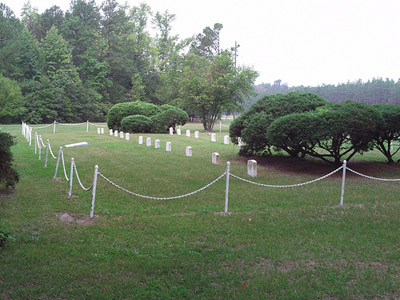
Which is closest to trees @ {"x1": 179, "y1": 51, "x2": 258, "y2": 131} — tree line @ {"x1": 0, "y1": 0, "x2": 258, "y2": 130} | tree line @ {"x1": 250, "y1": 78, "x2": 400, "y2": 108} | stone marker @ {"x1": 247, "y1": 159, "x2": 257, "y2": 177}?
tree line @ {"x1": 0, "y1": 0, "x2": 258, "y2": 130}

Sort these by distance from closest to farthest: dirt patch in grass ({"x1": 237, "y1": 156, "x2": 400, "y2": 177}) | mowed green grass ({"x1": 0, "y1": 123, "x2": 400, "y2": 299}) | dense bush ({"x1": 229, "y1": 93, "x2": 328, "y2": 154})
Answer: mowed green grass ({"x1": 0, "y1": 123, "x2": 400, "y2": 299}) → dirt patch in grass ({"x1": 237, "y1": 156, "x2": 400, "y2": 177}) → dense bush ({"x1": 229, "y1": 93, "x2": 328, "y2": 154})

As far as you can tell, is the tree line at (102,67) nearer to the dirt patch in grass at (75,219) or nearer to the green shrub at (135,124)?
the green shrub at (135,124)

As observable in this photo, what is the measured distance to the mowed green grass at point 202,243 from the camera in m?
4.42

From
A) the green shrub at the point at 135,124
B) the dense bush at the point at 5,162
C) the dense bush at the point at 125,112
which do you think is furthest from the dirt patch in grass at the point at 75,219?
the dense bush at the point at 125,112

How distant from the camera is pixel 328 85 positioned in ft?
149

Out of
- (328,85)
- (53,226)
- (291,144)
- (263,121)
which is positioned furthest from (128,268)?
(328,85)

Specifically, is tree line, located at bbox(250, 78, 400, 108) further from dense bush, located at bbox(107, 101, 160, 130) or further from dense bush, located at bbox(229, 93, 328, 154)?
dense bush, located at bbox(229, 93, 328, 154)

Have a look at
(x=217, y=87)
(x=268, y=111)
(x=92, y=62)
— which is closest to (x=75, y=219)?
(x=268, y=111)

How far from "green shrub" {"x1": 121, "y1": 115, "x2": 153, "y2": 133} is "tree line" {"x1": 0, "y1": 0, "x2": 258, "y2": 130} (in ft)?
23.8

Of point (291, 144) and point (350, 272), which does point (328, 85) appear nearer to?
point (291, 144)

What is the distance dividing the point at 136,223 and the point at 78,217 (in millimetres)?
1314

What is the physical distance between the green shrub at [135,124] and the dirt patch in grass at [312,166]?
54.4 ft

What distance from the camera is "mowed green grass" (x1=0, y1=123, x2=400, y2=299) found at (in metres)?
4.42

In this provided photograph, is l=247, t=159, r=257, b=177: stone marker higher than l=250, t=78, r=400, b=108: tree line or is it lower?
lower
